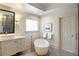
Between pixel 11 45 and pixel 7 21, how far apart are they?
520mm

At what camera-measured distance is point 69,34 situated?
2.12 m

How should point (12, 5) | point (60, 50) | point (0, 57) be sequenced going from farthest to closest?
1. point (60, 50)
2. point (12, 5)
3. point (0, 57)

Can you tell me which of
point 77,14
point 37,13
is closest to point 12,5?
point 37,13

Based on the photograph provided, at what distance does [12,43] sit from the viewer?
2086 millimetres

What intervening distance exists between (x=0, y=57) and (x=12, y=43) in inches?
14.5

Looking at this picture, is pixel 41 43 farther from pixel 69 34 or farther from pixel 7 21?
pixel 7 21

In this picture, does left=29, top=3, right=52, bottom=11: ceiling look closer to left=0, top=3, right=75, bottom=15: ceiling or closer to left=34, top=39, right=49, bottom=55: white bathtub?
left=0, top=3, right=75, bottom=15: ceiling

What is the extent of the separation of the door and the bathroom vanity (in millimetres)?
902

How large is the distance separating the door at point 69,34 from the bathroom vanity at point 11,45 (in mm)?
902

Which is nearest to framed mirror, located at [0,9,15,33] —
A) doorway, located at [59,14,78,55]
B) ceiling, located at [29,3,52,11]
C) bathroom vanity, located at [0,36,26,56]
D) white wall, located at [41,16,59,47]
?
bathroom vanity, located at [0,36,26,56]

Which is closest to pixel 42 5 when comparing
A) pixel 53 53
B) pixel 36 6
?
pixel 36 6

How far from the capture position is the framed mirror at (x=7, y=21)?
80.5 inches

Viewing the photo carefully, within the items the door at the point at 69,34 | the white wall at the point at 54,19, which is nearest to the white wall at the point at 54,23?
the white wall at the point at 54,19

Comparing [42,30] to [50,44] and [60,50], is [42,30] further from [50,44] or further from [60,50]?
[60,50]
